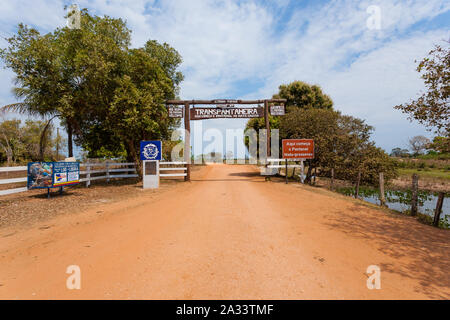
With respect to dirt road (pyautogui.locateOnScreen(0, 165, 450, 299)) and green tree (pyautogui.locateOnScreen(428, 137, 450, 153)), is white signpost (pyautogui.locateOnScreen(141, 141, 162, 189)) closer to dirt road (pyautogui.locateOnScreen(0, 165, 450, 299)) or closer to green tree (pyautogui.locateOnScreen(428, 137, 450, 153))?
dirt road (pyautogui.locateOnScreen(0, 165, 450, 299))

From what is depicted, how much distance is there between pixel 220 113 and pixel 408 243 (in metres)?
12.5

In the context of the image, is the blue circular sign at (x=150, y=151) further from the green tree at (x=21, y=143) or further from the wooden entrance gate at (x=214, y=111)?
the green tree at (x=21, y=143)

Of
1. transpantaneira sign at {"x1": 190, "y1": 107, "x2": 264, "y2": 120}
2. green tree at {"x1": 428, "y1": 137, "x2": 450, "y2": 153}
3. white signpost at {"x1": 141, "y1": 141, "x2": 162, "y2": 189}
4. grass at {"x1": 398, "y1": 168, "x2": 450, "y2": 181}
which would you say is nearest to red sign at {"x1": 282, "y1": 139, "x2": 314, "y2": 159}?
transpantaneira sign at {"x1": 190, "y1": 107, "x2": 264, "y2": 120}

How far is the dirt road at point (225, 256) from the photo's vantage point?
3113 millimetres

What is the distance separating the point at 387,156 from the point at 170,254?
18523 millimetres

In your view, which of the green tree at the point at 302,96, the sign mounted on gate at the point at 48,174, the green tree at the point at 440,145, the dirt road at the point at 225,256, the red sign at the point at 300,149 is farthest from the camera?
the green tree at the point at 302,96

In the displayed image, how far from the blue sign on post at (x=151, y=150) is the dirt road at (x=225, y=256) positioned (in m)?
5.60

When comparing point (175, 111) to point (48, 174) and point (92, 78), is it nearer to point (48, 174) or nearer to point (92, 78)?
point (92, 78)

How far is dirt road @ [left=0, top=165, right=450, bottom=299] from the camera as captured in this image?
123 inches

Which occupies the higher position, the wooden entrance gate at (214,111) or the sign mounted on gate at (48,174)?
the wooden entrance gate at (214,111)

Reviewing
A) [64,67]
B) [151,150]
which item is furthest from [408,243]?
[64,67]

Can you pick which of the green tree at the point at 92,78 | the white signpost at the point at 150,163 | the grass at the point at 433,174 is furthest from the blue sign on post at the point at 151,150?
the grass at the point at 433,174

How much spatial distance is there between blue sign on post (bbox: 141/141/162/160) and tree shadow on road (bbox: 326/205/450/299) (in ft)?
31.1

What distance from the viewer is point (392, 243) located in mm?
4996
